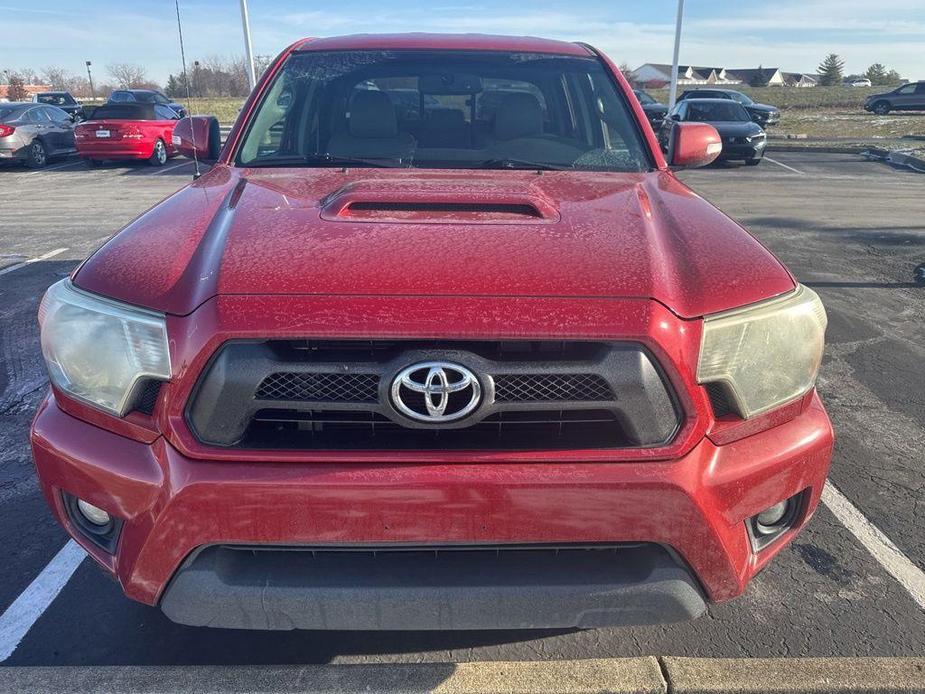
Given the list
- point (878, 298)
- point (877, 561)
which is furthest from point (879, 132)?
point (877, 561)

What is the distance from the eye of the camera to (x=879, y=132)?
2520 centimetres

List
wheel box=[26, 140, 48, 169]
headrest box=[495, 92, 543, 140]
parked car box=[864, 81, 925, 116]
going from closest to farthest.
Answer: headrest box=[495, 92, 543, 140] < wheel box=[26, 140, 48, 169] < parked car box=[864, 81, 925, 116]

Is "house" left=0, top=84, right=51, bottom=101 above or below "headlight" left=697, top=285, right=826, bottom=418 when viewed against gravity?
below

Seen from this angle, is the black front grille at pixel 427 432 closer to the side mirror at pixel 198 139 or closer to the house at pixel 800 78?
the side mirror at pixel 198 139

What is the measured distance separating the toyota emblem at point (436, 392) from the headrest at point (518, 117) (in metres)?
1.76

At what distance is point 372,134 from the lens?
317 cm

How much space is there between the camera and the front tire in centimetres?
3709

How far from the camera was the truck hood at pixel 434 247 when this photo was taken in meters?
1.84

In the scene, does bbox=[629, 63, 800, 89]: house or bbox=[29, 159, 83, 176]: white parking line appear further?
bbox=[629, 63, 800, 89]: house

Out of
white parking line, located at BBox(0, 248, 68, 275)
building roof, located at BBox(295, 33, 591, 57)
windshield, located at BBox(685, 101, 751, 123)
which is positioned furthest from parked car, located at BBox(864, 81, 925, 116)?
building roof, located at BBox(295, 33, 591, 57)

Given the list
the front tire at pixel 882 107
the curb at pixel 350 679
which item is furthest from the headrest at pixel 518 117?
the front tire at pixel 882 107

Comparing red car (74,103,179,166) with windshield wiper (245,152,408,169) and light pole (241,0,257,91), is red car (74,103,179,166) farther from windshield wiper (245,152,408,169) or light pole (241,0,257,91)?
windshield wiper (245,152,408,169)

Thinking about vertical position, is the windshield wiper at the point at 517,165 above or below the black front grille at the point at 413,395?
above

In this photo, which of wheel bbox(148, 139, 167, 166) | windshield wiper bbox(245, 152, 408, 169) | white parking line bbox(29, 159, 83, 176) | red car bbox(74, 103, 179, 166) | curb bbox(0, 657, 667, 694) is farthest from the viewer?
wheel bbox(148, 139, 167, 166)
